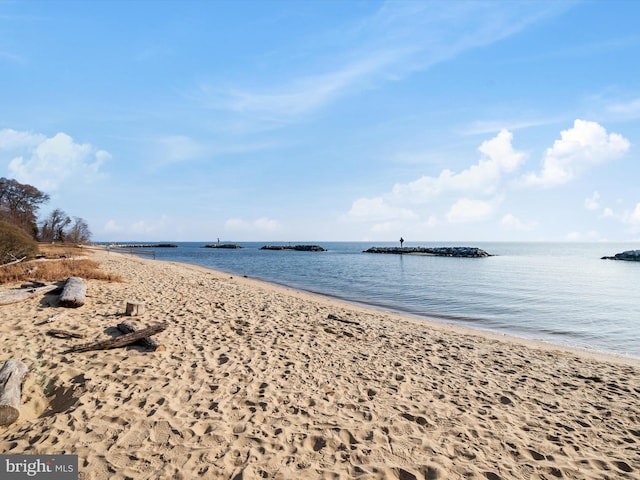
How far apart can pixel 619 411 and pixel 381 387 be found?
13.9 ft

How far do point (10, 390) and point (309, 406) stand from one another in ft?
15.1

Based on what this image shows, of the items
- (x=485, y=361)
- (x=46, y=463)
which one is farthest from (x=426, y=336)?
(x=46, y=463)

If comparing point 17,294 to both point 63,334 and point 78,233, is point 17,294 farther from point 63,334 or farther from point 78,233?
point 78,233

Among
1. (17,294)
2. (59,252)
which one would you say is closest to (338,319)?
(17,294)

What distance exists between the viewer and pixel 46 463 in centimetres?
385

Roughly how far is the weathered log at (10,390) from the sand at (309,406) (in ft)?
0.68

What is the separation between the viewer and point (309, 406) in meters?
5.39

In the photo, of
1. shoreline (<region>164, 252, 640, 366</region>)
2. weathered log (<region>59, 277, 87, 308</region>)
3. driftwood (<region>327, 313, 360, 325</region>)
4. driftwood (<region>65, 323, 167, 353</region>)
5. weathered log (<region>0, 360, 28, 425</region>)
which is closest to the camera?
weathered log (<region>0, 360, 28, 425</region>)

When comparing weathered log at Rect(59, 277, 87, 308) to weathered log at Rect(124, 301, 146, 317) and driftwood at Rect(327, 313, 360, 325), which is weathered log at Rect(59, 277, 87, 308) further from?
driftwood at Rect(327, 313, 360, 325)

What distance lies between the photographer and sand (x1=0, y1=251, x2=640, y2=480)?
4086 mm

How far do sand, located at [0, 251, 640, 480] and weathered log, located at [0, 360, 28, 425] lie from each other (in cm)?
21

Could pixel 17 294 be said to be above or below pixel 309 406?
above

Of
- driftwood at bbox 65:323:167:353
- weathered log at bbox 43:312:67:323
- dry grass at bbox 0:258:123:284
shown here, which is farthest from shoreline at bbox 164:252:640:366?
dry grass at bbox 0:258:123:284

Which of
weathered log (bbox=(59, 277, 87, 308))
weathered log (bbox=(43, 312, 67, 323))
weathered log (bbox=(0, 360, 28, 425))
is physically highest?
weathered log (bbox=(59, 277, 87, 308))
